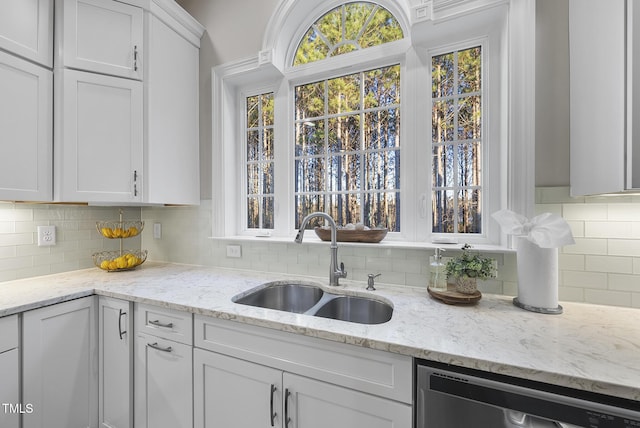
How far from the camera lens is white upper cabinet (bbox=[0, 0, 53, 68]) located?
4.78 ft

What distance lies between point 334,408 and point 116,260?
175cm

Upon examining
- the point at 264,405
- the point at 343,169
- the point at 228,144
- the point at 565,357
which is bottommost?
the point at 264,405

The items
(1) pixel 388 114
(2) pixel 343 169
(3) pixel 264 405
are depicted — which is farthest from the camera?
(2) pixel 343 169

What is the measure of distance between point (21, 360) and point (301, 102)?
2061 mm

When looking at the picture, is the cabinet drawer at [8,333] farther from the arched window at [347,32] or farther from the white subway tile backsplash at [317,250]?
the arched window at [347,32]

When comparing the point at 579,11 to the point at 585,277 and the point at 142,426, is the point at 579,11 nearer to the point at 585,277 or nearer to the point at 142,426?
the point at 585,277

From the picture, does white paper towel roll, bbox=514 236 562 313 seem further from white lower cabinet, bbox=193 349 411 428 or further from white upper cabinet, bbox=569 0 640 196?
white lower cabinet, bbox=193 349 411 428

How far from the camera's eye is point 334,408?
1.01m

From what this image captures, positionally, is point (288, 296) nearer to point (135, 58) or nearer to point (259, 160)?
point (259, 160)

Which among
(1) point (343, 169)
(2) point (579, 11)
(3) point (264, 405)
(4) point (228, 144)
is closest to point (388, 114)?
(1) point (343, 169)

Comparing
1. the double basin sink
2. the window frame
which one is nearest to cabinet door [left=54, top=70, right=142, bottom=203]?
the window frame

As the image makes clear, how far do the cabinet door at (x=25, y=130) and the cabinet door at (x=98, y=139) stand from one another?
53 millimetres

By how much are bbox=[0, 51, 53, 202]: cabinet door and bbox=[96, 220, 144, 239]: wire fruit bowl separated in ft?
1.49

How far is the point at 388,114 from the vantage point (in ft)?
5.94
